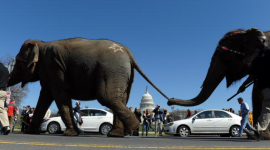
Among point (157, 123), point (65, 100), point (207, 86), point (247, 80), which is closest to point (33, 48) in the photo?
point (65, 100)

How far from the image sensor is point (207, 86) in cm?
551

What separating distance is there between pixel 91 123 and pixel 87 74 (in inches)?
340

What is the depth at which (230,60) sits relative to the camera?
5457mm

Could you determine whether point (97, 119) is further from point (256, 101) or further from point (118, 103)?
point (256, 101)

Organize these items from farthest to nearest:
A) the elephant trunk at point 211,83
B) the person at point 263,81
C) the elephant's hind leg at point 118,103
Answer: the elephant's hind leg at point 118,103
the elephant trunk at point 211,83
the person at point 263,81

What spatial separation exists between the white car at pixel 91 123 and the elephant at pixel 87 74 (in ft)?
25.1

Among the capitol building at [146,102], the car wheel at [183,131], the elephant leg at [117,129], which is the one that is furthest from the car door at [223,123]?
the capitol building at [146,102]

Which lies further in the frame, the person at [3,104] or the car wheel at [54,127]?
the car wheel at [54,127]

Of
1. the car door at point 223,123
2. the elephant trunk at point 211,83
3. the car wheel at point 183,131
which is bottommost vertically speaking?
the car wheel at point 183,131

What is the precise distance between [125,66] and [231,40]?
7.88ft

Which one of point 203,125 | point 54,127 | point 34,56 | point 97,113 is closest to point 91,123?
point 97,113

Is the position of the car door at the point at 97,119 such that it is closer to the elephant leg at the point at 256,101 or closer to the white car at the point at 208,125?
the white car at the point at 208,125

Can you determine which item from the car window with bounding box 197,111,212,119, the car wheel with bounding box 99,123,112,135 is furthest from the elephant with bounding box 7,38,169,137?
the car window with bounding box 197,111,212,119

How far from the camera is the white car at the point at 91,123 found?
14.2 metres
